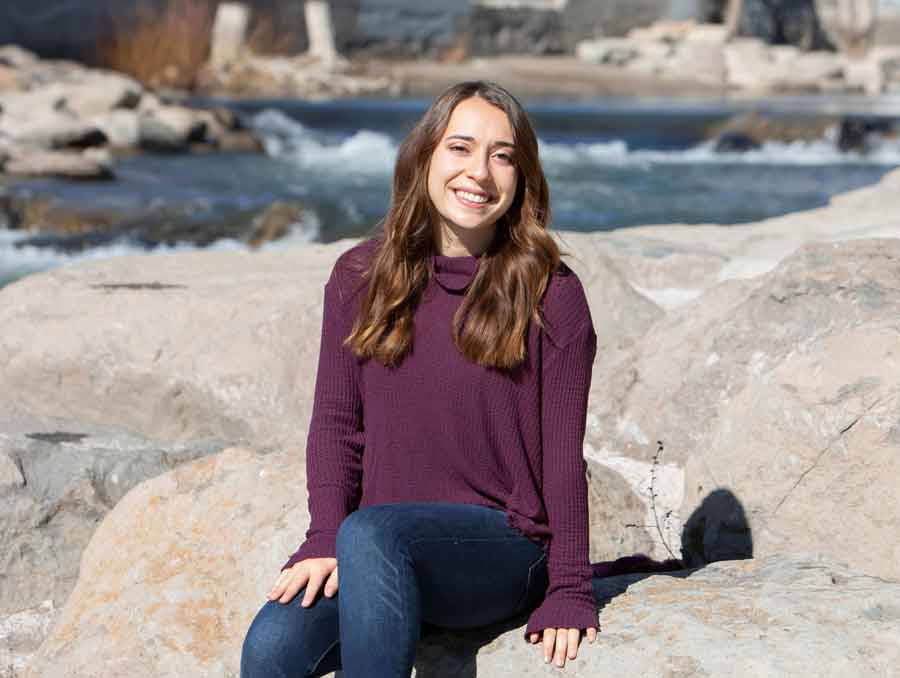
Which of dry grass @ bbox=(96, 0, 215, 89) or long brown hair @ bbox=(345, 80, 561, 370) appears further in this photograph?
dry grass @ bbox=(96, 0, 215, 89)

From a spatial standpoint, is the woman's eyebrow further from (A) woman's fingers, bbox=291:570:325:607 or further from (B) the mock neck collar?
(A) woman's fingers, bbox=291:570:325:607

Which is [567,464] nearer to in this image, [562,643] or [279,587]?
[562,643]

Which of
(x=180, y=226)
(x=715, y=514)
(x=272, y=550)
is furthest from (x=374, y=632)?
(x=180, y=226)

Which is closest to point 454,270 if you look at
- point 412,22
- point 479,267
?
point 479,267

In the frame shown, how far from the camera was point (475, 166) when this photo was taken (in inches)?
85.0

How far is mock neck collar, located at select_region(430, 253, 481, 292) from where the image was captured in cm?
219

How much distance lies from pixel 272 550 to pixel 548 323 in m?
0.64

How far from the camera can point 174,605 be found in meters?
2.27

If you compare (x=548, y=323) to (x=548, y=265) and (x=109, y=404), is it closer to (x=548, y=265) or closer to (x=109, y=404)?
(x=548, y=265)

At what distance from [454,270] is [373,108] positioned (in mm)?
16430

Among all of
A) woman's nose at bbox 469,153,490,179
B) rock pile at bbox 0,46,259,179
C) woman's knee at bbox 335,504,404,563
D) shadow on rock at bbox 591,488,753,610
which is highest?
woman's nose at bbox 469,153,490,179

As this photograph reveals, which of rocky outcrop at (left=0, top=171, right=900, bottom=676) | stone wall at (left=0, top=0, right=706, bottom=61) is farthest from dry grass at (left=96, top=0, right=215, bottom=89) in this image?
rocky outcrop at (left=0, top=171, right=900, bottom=676)

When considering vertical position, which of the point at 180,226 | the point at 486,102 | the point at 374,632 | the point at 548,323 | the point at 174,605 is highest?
the point at 486,102

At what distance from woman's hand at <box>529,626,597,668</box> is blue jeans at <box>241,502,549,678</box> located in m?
0.11
